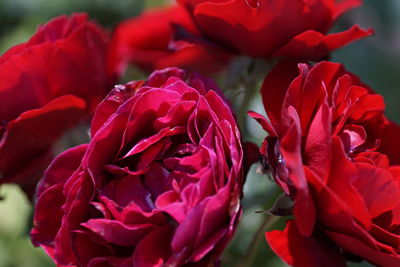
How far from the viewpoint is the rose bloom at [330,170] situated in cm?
41

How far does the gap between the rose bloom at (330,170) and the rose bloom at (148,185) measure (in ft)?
0.13

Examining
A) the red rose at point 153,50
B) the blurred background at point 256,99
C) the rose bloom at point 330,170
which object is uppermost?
the rose bloom at point 330,170

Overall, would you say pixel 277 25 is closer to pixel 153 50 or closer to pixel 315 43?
pixel 315 43

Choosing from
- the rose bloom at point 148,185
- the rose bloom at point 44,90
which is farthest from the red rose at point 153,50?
the rose bloom at point 148,185

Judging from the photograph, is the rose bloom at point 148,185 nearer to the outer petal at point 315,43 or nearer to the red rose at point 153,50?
the outer petal at point 315,43

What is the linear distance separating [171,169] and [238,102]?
0.75 ft

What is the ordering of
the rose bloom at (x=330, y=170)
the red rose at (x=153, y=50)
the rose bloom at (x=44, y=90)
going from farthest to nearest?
1. the red rose at (x=153, y=50)
2. the rose bloom at (x=44, y=90)
3. the rose bloom at (x=330, y=170)

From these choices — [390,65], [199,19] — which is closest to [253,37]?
[199,19]

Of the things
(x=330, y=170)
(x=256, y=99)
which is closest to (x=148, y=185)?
(x=330, y=170)

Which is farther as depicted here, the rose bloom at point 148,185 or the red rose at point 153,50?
the red rose at point 153,50

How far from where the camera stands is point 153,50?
0.84 metres

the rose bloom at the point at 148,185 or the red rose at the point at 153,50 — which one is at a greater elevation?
the rose bloom at the point at 148,185

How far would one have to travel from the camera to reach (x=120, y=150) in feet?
→ 1.48

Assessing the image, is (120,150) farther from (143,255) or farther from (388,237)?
→ (388,237)
